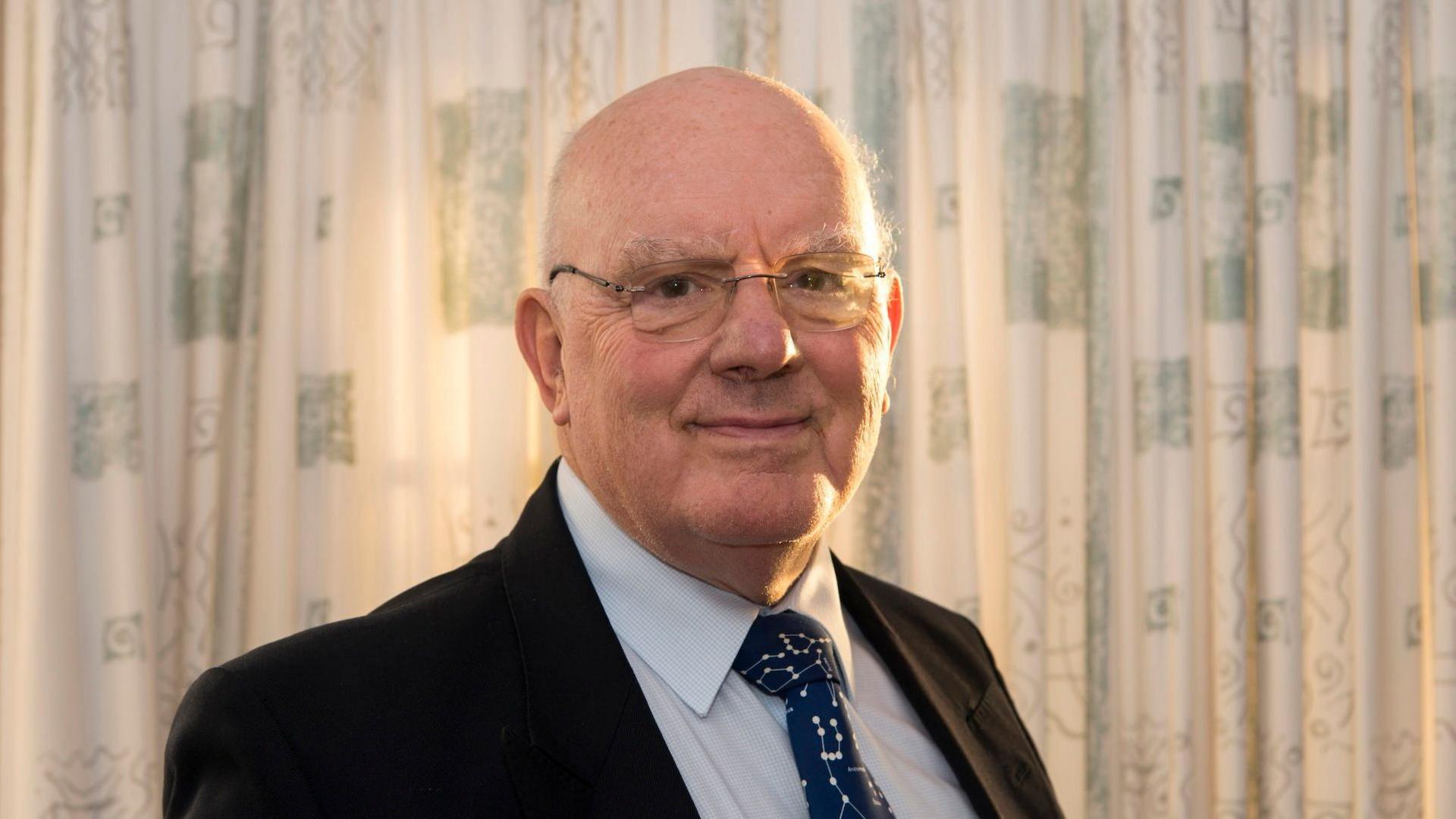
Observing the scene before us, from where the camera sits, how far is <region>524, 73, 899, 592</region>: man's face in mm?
1497

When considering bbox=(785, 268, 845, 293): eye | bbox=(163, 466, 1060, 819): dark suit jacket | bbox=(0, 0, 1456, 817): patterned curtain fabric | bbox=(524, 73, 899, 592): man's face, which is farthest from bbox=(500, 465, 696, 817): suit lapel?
bbox=(0, 0, 1456, 817): patterned curtain fabric

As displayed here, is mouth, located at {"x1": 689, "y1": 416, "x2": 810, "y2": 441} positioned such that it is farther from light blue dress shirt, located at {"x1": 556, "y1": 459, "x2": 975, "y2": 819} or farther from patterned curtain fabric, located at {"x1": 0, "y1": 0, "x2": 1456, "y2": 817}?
patterned curtain fabric, located at {"x1": 0, "y1": 0, "x2": 1456, "y2": 817}

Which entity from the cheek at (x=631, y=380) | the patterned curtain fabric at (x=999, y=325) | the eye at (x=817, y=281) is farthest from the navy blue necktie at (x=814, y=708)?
the patterned curtain fabric at (x=999, y=325)

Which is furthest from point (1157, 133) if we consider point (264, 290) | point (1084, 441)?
point (264, 290)

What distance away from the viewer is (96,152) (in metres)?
2.27

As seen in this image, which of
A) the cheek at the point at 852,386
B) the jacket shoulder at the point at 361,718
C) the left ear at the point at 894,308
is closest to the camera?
the jacket shoulder at the point at 361,718

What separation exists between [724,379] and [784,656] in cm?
34

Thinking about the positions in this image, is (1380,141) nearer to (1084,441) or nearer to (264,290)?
(1084,441)

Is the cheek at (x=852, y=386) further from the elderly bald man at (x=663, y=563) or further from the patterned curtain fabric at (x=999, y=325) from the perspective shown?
the patterned curtain fabric at (x=999, y=325)

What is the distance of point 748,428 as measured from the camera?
1.50 meters

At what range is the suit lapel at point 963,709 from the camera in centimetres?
171

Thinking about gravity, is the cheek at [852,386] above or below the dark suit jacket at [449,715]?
above

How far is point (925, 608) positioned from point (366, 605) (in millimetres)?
1103

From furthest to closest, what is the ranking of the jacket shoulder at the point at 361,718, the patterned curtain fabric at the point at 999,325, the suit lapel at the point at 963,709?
the patterned curtain fabric at the point at 999,325 → the suit lapel at the point at 963,709 → the jacket shoulder at the point at 361,718
